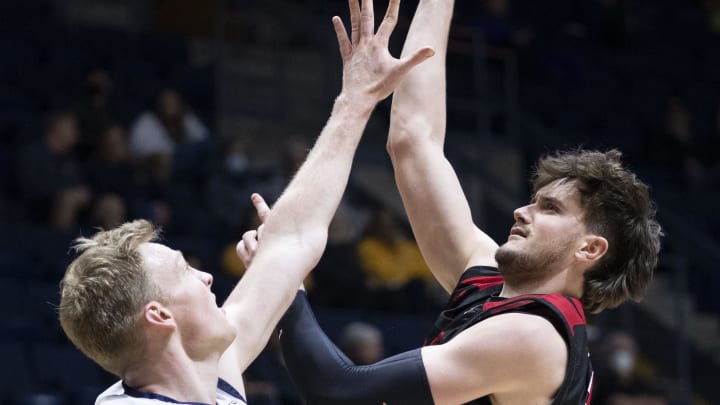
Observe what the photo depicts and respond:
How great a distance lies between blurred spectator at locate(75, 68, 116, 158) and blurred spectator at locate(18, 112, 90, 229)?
384 millimetres

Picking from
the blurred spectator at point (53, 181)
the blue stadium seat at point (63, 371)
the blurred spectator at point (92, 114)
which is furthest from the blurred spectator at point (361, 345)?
the blurred spectator at point (92, 114)

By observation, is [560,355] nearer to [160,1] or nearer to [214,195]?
[214,195]

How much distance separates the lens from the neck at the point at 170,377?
9.66 feet

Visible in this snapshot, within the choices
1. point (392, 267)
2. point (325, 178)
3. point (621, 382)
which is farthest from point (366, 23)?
point (392, 267)

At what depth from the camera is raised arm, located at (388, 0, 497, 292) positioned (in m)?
3.79

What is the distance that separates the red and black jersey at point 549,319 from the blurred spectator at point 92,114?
5.30 m

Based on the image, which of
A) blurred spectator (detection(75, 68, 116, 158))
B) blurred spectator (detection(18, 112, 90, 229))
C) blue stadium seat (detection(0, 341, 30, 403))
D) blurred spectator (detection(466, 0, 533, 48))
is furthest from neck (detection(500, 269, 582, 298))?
blurred spectator (detection(466, 0, 533, 48))

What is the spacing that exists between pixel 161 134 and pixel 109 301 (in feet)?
20.1

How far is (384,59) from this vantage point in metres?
3.36

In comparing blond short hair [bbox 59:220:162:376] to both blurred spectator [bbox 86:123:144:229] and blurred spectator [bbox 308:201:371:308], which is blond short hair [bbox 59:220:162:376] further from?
blurred spectator [bbox 308:201:371:308]

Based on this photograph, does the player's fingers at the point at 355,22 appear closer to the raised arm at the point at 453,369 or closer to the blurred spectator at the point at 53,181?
the raised arm at the point at 453,369

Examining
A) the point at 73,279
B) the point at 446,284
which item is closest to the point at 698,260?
the point at 446,284

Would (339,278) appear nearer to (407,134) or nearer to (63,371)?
(63,371)

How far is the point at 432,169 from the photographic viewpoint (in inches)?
150
